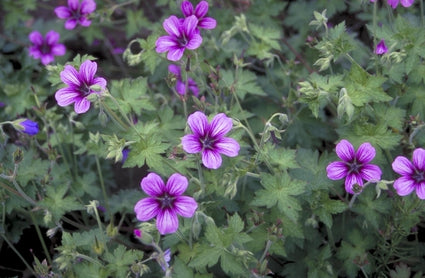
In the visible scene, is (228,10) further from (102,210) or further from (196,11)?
(102,210)

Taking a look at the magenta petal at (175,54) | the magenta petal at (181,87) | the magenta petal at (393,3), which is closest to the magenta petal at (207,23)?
the magenta petal at (175,54)

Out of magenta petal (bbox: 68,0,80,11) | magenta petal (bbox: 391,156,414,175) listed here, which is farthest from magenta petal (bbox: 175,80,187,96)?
magenta petal (bbox: 391,156,414,175)

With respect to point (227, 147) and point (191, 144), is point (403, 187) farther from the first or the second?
point (191, 144)

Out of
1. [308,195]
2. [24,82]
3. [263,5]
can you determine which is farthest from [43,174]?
[263,5]

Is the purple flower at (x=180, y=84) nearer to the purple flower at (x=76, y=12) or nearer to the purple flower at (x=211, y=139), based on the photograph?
the purple flower at (x=76, y=12)

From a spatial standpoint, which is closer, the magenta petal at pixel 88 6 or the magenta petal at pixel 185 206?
the magenta petal at pixel 185 206

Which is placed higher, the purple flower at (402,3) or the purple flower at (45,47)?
the purple flower at (402,3)
